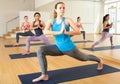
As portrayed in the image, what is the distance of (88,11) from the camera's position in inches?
277

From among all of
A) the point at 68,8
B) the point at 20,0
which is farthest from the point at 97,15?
the point at 20,0

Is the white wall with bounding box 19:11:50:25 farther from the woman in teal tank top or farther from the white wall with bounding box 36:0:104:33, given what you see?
the woman in teal tank top

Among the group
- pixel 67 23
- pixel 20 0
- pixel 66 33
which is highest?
pixel 20 0

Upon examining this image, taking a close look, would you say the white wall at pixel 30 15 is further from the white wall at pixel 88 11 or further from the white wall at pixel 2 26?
the white wall at pixel 88 11

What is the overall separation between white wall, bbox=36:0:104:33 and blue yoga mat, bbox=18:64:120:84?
3.61m

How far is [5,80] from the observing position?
2590 millimetres

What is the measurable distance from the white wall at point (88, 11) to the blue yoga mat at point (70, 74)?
3.61 m

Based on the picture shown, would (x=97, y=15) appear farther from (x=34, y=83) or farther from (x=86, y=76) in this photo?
(x=34, y=83)

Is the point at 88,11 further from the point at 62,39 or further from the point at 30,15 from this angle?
the point at 62,39

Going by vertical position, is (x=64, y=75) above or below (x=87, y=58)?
below

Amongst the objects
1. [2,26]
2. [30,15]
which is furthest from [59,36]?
[2,26]

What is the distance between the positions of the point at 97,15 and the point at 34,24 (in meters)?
3.07

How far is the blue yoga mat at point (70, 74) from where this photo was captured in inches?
101

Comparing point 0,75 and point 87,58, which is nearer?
point 87,58
